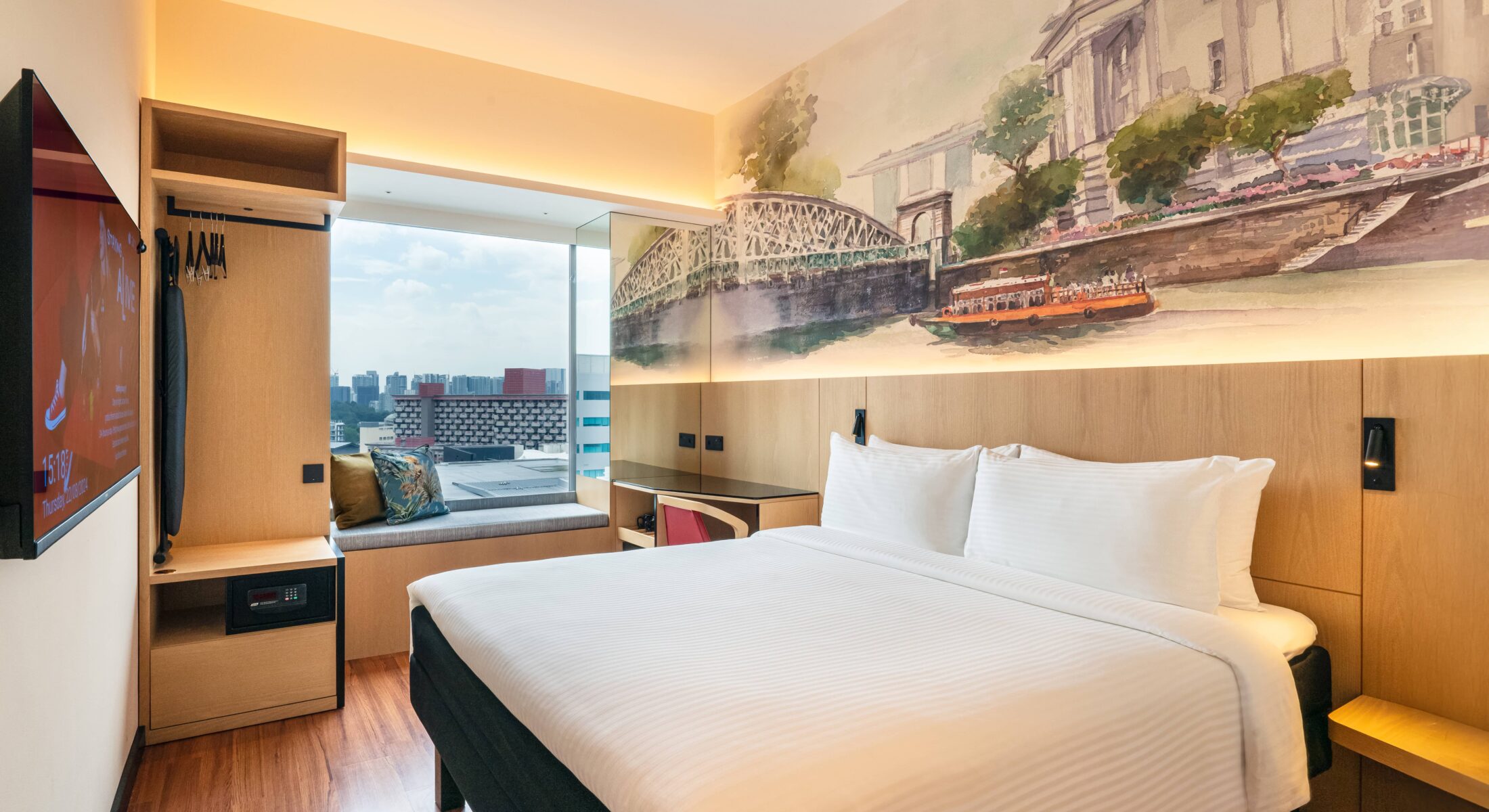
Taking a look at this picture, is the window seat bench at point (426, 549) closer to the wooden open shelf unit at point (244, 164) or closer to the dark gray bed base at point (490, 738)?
the dark gray bed base at point (490, 738)

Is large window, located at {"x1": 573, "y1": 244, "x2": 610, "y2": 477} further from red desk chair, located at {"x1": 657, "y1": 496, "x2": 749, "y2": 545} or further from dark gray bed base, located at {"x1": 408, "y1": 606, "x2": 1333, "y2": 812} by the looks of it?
dark gray bed base, located at {"x1": 408, "y1": 606, "x2": 1333, "y2": 812}

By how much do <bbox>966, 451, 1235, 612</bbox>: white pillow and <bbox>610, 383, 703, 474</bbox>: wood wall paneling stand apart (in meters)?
2.32

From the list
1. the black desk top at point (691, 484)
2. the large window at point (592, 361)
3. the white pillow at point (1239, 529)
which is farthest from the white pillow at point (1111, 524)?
the large window at point (592, 361)

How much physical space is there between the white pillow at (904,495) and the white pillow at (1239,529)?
0.75 m

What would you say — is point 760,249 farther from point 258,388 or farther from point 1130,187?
point 258,388

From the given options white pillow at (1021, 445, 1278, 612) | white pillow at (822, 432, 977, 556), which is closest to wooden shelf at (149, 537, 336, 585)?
white pillow at (822, 432, 977, 556)

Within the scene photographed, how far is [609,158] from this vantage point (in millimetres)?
4293

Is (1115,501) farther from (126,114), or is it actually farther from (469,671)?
(126,114)

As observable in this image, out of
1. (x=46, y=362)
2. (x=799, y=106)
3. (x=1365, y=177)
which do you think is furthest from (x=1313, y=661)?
(x=799, y=106)

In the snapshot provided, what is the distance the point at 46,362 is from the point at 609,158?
3.45 m

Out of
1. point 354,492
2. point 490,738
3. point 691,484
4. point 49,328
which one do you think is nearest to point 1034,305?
point 691,484

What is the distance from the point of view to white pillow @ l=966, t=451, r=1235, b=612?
194 cm

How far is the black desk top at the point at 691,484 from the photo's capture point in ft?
11.7

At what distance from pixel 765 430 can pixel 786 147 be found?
58.7 inches
